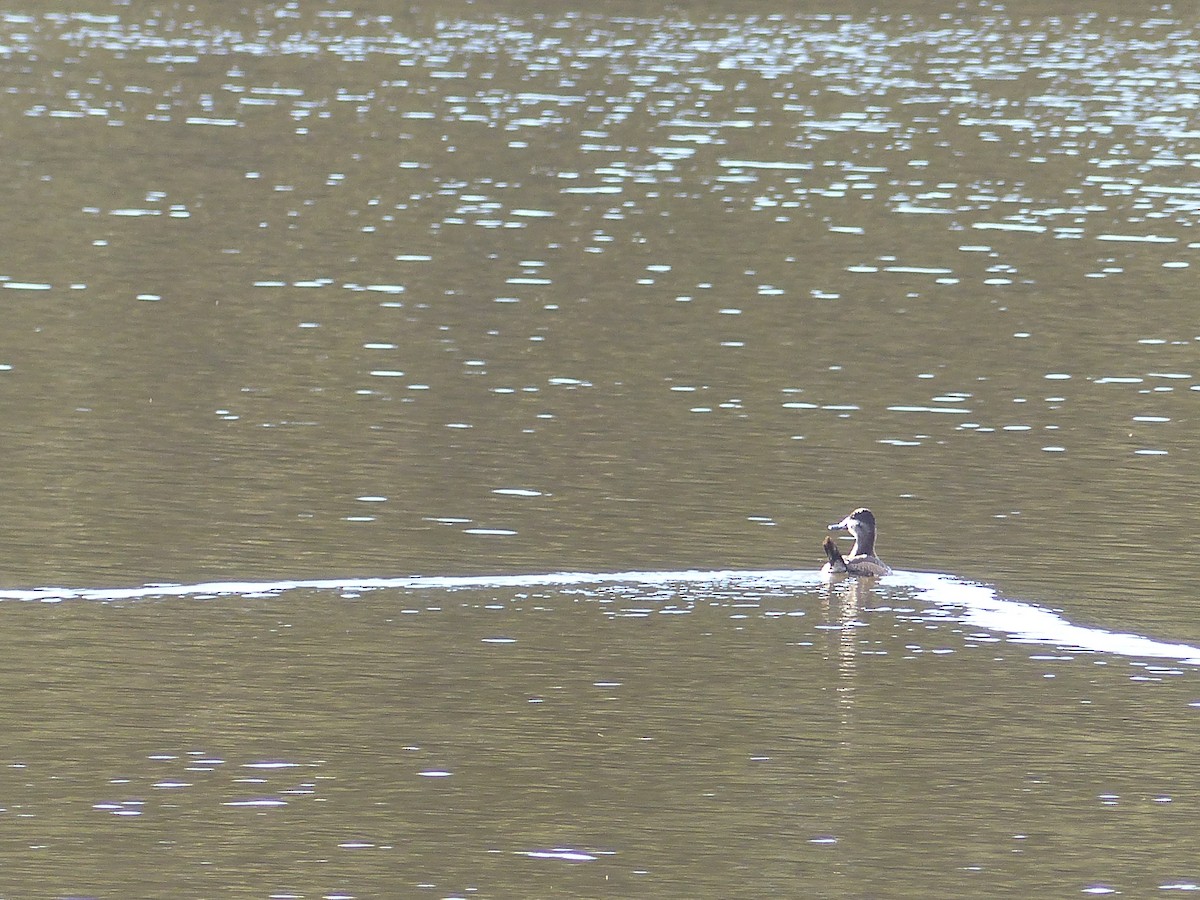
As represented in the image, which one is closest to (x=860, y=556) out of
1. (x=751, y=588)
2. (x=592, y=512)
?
(x=751, y=588)

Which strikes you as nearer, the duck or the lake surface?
the lake surface

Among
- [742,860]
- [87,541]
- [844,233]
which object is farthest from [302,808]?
[844,233]

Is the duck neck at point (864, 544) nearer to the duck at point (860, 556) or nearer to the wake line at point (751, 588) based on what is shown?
the duck at point (860, 556)

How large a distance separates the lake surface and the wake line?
6cm

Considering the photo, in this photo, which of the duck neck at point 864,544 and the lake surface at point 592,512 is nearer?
the lake surface at point 592,512

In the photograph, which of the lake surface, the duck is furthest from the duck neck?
the lake surface

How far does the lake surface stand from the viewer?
16.7 m

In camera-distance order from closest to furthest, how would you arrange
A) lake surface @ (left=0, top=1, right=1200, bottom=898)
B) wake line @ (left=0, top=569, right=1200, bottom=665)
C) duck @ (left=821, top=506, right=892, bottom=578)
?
lake surface @ (left=0, top=1, right=1200, bottom=898) < wake line @ (left=0, top=569, right=1200, bottom=665) < duck @ (left=821, top=506, right=892, bottom=578)

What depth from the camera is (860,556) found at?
2300cm

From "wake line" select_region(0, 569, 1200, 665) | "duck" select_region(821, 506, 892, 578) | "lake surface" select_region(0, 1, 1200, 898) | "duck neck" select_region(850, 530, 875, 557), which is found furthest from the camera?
"duck neck" select_region(850, 530, 875, 557)

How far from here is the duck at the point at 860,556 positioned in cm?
2273

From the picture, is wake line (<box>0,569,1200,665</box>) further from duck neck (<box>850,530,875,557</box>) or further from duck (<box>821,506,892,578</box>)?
duck neck (<box>850,530,875,557</box>)

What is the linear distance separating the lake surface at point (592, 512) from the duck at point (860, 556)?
17cm

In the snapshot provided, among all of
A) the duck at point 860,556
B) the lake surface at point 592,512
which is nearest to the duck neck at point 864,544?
the duck at point 860,556
